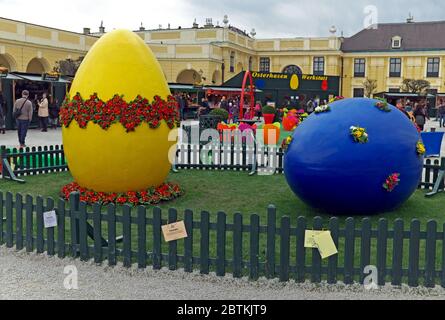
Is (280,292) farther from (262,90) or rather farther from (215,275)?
(262,90)

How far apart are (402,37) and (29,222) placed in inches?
2643

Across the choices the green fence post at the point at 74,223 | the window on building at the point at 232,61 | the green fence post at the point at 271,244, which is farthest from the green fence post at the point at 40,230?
the window on building at the point at 232,61

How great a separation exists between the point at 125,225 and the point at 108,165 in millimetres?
2636

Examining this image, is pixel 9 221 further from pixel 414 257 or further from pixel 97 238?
pixel 414 257

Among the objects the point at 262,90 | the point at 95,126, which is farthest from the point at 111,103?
the point at 262,90

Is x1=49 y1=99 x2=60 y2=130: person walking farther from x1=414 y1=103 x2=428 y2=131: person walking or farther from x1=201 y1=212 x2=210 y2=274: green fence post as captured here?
x1=201 y1=212 x2=210 y2=274: green fence post

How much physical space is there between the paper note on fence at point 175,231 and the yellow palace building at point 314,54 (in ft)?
155

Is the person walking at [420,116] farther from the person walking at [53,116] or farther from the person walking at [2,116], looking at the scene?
the person walking at [2,116]

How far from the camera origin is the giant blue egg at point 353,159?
7.52 metres

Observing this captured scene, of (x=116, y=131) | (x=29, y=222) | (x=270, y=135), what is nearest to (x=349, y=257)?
(x=29, y=222)

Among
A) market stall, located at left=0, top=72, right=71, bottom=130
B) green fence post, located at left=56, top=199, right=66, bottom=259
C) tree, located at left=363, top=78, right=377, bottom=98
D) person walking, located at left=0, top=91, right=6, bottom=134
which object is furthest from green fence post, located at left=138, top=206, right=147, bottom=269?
tree, located at left=363, top=78, right=377, bottom=98

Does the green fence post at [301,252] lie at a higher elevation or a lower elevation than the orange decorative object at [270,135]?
lower

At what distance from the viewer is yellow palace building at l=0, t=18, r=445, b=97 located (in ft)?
176

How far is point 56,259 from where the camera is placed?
249 inches
